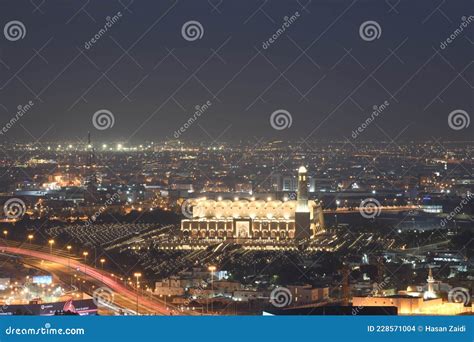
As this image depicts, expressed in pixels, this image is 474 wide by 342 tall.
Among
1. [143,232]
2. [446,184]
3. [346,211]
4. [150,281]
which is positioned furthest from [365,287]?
[446,184]

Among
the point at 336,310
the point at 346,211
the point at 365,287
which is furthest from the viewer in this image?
the point at 346,211

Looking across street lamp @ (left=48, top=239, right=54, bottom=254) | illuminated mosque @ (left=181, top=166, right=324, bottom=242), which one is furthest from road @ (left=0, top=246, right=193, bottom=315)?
illuminated mosque @ (left=181, top=166, right=324, bottom=242)

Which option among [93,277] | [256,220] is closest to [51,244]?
[93,277]

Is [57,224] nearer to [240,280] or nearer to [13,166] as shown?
[13,166]

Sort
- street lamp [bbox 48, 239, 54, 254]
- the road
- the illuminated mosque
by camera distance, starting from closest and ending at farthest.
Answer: the road < street lamp [bbox 48, 239, 54, 254] < the illuminated mosque

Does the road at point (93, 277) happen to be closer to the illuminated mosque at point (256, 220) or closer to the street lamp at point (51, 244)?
the street lamp at point (51, 244)

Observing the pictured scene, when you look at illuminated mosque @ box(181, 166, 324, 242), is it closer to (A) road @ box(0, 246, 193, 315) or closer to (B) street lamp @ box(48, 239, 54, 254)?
(B) street lamp @ box(48, 239, 54, 254)
